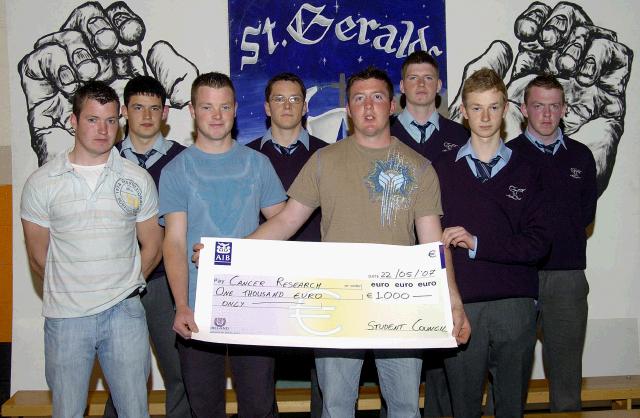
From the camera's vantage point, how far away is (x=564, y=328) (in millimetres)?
3676

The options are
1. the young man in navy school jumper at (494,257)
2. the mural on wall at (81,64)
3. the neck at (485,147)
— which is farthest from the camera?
the mural on wall at (81,64)

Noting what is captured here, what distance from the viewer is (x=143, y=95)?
3.76m

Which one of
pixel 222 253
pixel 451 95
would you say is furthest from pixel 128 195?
pixel 451 95

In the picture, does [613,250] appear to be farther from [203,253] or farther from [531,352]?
[203,253]

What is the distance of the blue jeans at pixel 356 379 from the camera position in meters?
2.82

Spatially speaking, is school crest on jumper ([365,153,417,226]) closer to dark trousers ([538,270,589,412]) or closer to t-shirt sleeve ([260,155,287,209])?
t-shirt sleeve ([260,155,287,209])

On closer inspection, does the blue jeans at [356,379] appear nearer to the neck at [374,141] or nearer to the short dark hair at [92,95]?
the neck at [374,141]

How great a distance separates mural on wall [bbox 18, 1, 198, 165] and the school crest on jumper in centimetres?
200

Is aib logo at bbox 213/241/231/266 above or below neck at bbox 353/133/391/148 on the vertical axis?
below

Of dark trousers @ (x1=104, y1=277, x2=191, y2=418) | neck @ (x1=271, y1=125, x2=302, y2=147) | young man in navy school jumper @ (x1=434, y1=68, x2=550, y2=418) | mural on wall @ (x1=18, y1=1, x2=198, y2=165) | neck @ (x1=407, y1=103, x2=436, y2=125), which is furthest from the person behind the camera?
mural on wall @ (x1=18, y1=1, x2=198, y2=165)

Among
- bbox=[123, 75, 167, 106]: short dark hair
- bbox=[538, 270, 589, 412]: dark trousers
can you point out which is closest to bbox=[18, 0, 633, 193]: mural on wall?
bbox=[123, 75, 167, 106]: short dark hair

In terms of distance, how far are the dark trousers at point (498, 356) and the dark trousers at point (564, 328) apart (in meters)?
0.75

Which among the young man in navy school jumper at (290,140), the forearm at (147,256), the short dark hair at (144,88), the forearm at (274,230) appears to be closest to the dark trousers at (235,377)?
the forearm at (147,256)

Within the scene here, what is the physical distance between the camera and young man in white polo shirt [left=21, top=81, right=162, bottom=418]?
283 centimetres
